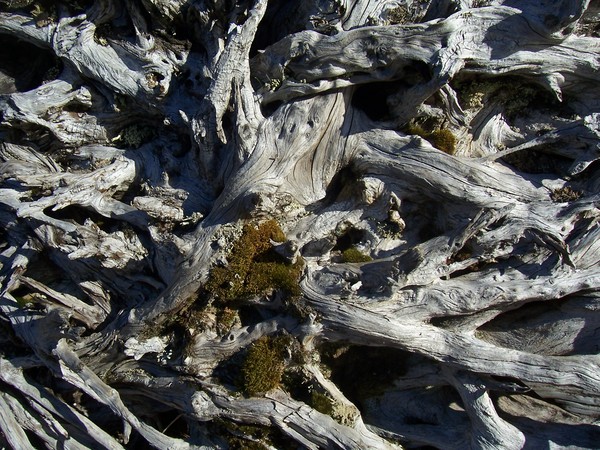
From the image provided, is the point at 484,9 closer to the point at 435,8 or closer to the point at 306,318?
the point at 435,8

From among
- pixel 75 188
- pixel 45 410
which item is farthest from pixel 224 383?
pixel 75 188

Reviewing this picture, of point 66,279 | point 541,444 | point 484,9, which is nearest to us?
point 541,444

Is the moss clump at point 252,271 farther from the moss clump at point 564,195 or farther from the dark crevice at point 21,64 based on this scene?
the dark crevice at point 21,64

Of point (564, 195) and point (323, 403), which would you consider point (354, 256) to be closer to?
point (323, 403)

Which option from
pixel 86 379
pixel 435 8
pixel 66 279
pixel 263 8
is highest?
pixel 435 8

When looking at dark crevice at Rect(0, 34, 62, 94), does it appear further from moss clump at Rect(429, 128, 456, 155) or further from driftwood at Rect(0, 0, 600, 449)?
moss clump at Rect(429, 128, 456, 155)

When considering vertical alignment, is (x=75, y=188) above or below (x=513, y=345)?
below
